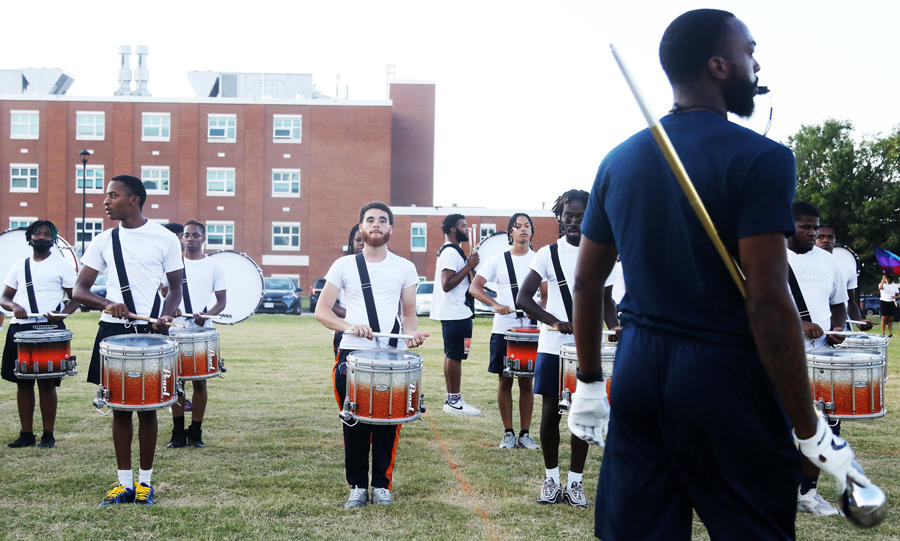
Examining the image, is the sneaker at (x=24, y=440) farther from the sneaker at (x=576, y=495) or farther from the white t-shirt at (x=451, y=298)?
the sneaker at (x=576, y=495)

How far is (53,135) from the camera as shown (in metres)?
51.2

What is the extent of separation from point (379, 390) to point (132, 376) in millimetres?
1730

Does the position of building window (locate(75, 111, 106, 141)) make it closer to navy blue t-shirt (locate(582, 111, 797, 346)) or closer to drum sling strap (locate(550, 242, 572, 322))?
drum sling strap (locate(550, 242, 572, 322))

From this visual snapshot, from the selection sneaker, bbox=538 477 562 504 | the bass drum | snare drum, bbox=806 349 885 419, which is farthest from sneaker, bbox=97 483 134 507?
the bass drum

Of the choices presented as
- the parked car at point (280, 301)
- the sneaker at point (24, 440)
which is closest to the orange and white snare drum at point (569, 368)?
the sneaker at point (24, 440)

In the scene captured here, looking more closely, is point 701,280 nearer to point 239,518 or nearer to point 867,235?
point 239,518

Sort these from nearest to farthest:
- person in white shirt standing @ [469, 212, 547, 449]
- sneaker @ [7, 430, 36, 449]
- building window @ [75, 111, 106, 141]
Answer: sneaker @ [7, 430, 36, 449] < person in white shirt standing @ [469, 212, 547, 449] < building window @ [75, 111, 106, 141]

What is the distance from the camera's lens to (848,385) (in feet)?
18.2

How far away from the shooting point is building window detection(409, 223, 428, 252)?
52.1m

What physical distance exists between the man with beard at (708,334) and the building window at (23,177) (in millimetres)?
56493

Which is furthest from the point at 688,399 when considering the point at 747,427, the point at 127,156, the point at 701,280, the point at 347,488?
the point at 127,156

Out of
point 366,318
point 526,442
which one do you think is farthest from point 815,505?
point 366,318

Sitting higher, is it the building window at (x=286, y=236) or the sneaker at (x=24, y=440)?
the building window at (x=286, y=236)

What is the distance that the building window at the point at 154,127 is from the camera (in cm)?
5162
